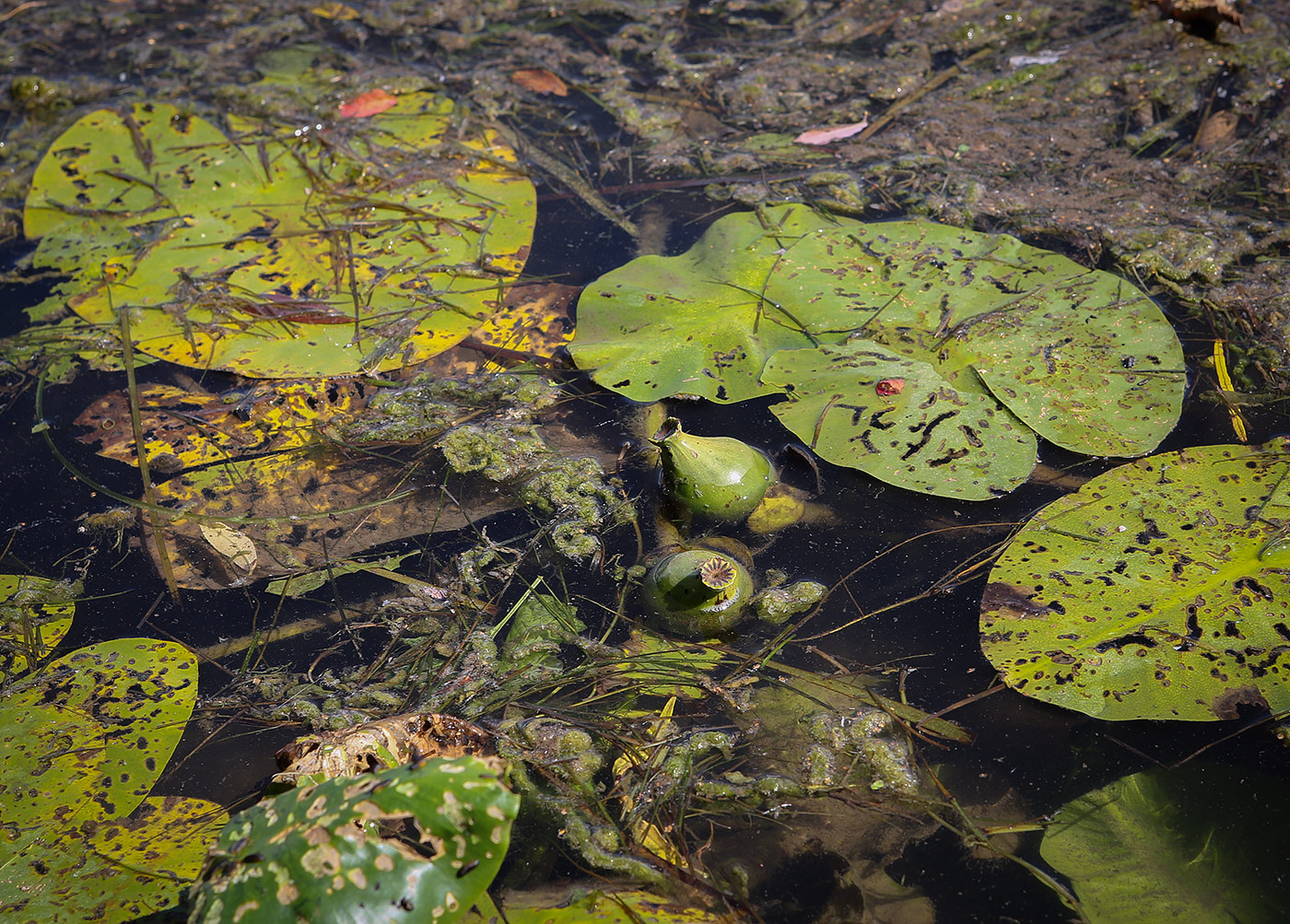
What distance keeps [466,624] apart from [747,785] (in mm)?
757

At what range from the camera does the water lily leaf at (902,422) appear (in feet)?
6.81

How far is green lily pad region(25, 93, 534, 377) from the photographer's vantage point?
2738mm

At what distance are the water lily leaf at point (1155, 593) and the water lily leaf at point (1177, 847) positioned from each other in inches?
5.4

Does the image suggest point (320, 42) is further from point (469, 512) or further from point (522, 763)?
point (522, 763)

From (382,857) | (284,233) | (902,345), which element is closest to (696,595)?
(382,857)

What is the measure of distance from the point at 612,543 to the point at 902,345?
3.23ft

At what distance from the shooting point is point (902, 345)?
2.39 m

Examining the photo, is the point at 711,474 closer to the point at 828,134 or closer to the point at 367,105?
the point at 828,134

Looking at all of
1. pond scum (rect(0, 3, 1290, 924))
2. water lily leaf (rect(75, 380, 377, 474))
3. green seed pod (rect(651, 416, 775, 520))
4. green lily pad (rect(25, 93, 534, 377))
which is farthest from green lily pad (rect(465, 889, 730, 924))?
green lily pad (rect(25, 93, 534, 377))

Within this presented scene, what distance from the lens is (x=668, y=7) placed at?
167 inches

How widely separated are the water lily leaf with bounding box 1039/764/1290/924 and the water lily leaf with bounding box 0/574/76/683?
7.44 feet

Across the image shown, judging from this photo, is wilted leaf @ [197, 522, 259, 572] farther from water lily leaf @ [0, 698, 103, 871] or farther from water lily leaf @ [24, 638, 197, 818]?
water lily leaf @ [0, 698, 103, 871]

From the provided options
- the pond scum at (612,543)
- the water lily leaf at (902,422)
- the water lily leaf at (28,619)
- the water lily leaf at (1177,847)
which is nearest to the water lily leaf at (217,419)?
the pond scum at (612,543)

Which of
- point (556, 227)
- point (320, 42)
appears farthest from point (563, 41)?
point (556, 227)
